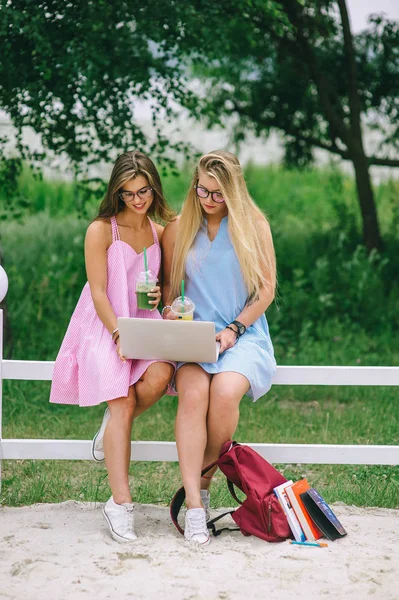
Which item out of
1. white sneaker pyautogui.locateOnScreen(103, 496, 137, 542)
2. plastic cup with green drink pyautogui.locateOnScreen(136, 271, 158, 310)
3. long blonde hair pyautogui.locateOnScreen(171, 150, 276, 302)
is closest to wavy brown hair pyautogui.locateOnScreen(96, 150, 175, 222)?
long blonde hair pyautogui.locateOnScreen(171, 150, 276, 302)

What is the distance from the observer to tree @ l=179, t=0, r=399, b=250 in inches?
332

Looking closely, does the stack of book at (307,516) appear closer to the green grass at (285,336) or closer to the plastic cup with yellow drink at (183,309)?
the green grass at (285,336)

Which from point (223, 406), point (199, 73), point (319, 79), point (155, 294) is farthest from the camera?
point (199, 73)

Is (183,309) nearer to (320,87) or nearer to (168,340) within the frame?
(168,340)

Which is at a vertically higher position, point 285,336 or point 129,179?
point 129,179

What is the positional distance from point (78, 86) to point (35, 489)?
346 centimetres

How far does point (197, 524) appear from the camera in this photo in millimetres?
3660

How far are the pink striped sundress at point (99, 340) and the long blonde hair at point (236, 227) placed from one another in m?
0.16

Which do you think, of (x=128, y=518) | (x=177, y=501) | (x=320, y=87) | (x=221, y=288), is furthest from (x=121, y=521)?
(x=320, y=87)

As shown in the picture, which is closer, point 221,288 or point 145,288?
point 145,288

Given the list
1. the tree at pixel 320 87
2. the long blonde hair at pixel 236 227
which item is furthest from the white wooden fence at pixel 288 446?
the tree at pixel 320 87

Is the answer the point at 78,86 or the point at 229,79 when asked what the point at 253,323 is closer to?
the point at 78,86

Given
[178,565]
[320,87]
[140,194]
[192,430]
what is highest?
[320,87]

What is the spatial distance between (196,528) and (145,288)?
1084mm
